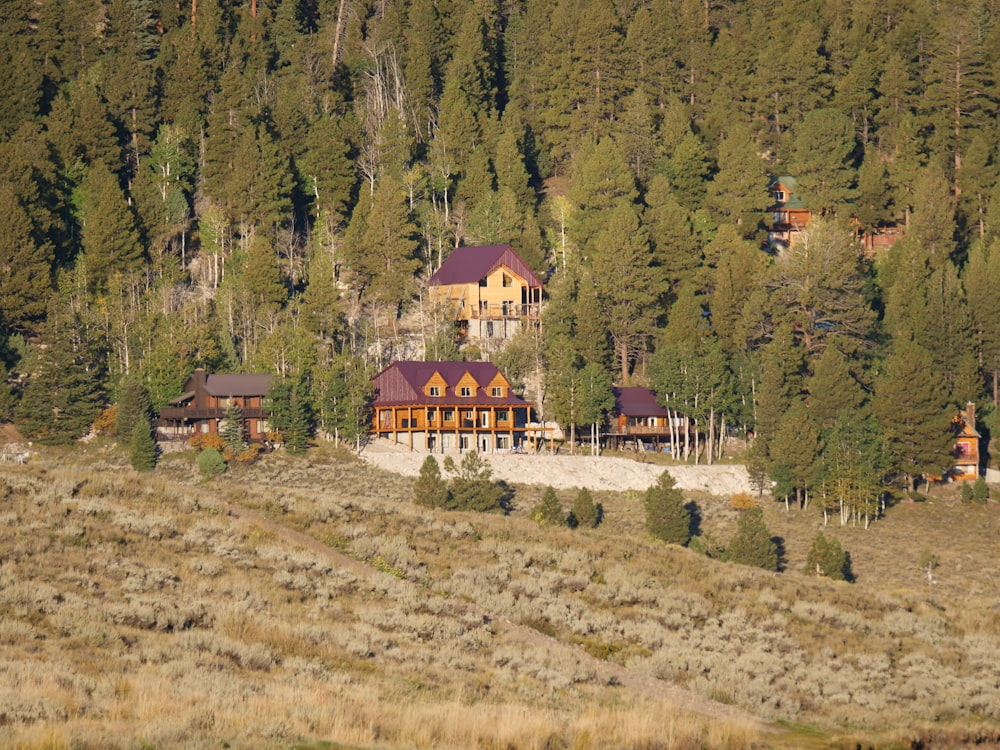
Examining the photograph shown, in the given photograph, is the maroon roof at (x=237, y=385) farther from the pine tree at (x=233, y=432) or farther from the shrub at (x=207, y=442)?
the shrub at (x=207, y=442)

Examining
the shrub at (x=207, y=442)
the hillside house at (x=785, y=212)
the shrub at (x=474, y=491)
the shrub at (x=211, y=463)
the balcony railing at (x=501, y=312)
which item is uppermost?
the hillside house at (x=785, y=212)

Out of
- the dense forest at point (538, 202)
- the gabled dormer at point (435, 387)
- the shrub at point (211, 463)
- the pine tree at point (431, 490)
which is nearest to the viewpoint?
the pine tree at point (431, 490)

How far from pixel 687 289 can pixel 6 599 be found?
6454 cm

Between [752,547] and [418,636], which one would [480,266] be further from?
[418,636]

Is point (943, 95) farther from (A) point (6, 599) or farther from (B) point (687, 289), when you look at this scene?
(A) point (6, 599)

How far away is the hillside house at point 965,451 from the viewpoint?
8381cm

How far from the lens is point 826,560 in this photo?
64062 mm

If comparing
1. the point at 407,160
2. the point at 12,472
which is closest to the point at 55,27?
the point at 407,160

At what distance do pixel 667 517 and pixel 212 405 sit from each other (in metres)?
29.8

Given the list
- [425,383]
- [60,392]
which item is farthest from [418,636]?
[60,392]

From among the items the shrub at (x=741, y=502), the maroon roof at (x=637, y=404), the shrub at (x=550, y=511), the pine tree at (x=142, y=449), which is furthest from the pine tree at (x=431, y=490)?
the maroon roof at (x=637, y=404)

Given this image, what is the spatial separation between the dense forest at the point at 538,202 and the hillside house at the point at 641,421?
2.02 metres

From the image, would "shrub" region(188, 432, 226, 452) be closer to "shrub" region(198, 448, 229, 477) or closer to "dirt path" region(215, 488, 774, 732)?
"shrub" region(198, 448, 229, 477)

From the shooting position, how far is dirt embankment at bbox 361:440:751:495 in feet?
257
